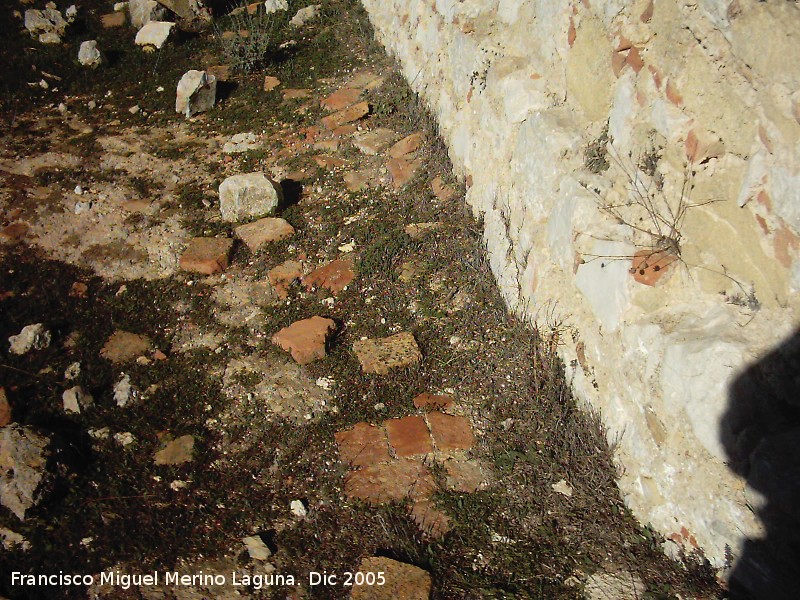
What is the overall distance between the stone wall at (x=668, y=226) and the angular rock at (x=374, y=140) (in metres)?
1.73

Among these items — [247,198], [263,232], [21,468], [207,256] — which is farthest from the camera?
[247,198]

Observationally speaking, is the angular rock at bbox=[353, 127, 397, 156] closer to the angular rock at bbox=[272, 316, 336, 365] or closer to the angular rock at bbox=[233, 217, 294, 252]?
the angular rock at bbox=[233, 217, 294, 252]

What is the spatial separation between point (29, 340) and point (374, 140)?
3.15m

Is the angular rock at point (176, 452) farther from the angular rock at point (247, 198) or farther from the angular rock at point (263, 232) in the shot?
the angular rock at point (247, 198)

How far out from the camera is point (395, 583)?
2596mm

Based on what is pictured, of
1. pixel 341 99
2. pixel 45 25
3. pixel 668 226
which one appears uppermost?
pixel 668 226

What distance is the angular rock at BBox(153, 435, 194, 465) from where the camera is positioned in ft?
10.5

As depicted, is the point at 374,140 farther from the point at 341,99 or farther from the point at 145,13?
the point at 145,13

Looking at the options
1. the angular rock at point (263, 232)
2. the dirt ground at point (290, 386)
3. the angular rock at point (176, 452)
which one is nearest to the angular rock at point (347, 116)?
the dirt ground at point (290, 386)

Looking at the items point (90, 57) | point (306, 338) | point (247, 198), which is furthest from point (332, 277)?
point (90, 57)

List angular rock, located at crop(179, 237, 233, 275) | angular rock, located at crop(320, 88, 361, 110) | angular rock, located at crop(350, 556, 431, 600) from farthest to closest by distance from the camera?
angular rock, located at crop(320, 88, 361, 110) < angular rock, located at crop(179, 237, 233, 275) < angular rock, located at crop(350, 556, 431, 600)

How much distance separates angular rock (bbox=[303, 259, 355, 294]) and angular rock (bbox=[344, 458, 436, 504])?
4.77 feet

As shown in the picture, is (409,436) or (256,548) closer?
(256,548)

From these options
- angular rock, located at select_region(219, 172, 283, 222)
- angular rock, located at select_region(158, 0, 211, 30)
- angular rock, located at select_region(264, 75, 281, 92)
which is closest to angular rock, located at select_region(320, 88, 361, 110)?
angular rock, located at select_region(264, 75, 281, 92)
